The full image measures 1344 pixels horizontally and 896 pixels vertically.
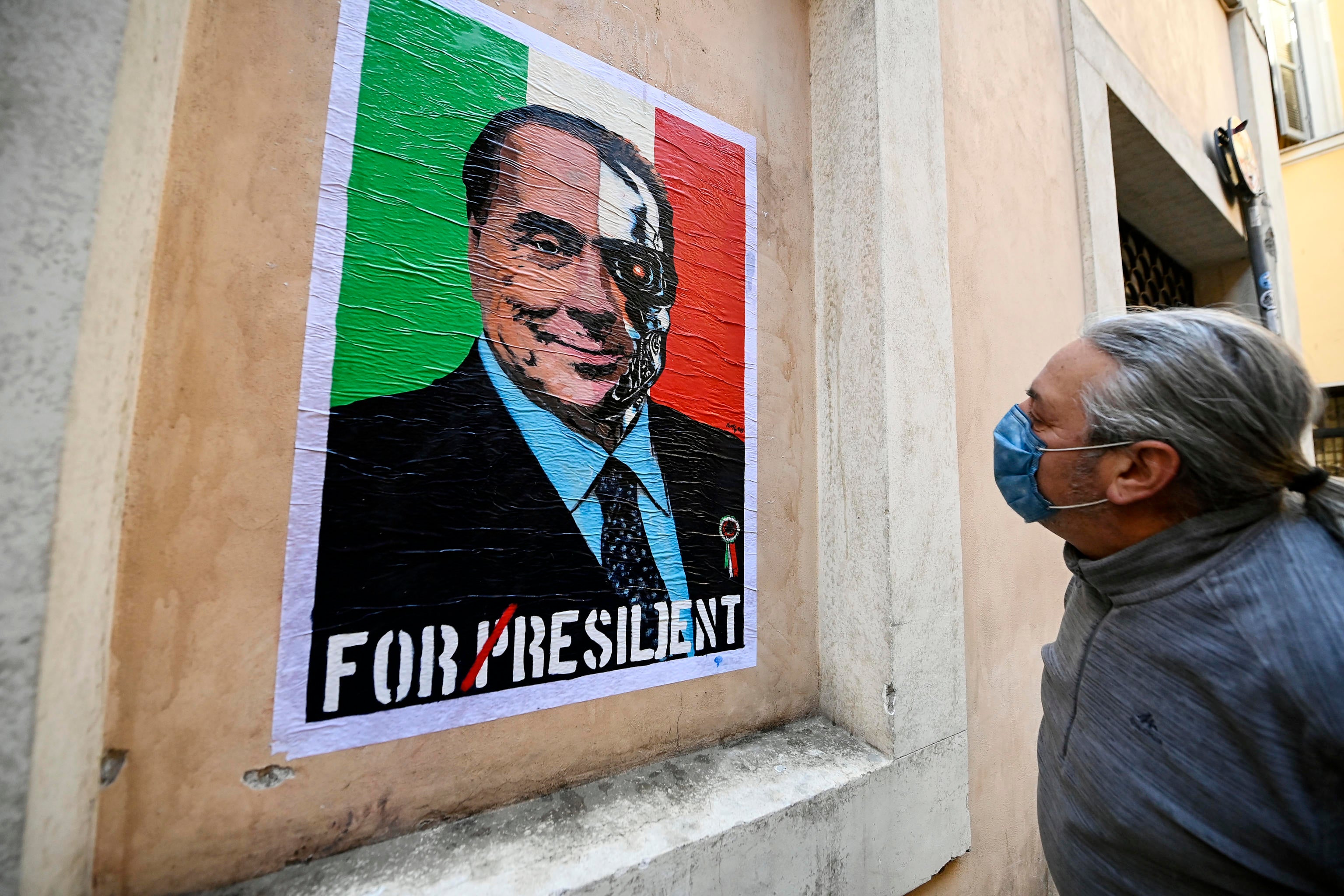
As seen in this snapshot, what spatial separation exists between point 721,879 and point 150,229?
5.52 ft

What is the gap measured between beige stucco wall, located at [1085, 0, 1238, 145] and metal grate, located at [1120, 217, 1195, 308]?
0.81 meters

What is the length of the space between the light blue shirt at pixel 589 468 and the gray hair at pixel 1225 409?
1027 millimetres

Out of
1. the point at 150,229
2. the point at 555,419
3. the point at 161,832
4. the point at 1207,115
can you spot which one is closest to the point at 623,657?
the point at 555,419

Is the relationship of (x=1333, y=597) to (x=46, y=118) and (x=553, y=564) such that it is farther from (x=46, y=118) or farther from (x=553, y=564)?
(x=46, y=118)

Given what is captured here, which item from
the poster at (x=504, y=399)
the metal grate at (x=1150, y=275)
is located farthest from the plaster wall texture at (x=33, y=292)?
the metal grate at (x=1150, y=275)

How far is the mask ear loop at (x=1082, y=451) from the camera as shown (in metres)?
1.08

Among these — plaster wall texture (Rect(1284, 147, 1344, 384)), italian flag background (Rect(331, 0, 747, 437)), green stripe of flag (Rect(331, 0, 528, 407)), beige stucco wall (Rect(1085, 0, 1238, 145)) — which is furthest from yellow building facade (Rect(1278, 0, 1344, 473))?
green stripe of flag (Rect(331, 0, 528, 407))

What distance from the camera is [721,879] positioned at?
4.19 ft

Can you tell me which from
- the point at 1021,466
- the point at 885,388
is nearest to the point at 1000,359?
the point at 885,388

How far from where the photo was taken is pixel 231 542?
1.03 metres

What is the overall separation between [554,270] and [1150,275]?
5609mm

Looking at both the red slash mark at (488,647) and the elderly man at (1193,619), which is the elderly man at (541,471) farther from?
the elderly man at (1193,619)

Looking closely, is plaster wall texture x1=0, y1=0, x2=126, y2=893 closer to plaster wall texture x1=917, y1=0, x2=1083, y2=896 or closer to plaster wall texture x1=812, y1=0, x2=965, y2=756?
plaster wall texture x1=812, y1=0, x2=965, y2=756

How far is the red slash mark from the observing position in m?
1.22
